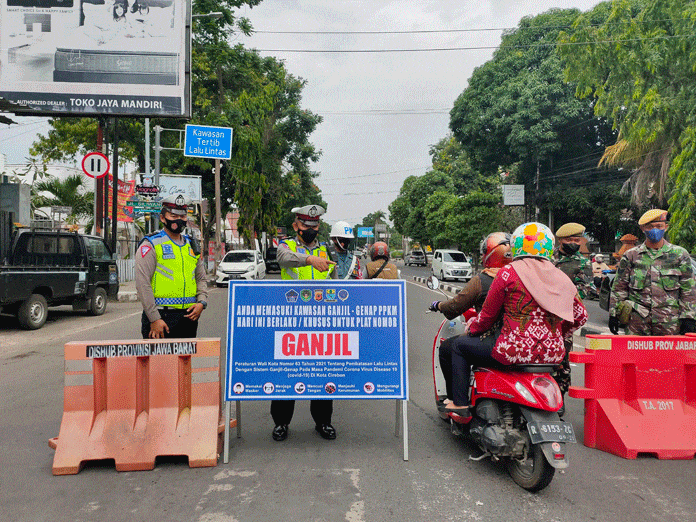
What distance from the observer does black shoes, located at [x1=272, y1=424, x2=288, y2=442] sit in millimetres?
4730

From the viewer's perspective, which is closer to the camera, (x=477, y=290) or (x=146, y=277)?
(x=477, y=290)

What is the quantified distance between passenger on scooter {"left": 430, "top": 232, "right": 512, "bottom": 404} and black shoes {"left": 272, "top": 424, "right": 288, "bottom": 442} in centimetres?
127

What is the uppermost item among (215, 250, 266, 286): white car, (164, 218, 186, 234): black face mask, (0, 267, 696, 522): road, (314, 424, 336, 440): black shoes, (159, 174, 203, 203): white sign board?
(159, 174, 203, 203): white sign board

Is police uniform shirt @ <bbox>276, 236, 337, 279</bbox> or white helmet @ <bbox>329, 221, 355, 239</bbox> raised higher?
white helmet @ <bbox>329, 221, 355, 239</bbox>

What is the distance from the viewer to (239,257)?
940 inches

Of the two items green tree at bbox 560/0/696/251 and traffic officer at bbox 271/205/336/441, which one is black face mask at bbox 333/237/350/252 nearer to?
traffic officer at bbox 271/205/336/441

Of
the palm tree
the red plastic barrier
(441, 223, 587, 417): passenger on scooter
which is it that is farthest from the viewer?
the palm tree

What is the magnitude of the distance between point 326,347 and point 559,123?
103ft

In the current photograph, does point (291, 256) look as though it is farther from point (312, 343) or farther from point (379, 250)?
point (379, 250)

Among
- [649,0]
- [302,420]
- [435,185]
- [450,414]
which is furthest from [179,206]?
[435,185]

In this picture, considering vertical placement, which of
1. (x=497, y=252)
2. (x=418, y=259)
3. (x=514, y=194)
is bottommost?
(x=418, y=259)

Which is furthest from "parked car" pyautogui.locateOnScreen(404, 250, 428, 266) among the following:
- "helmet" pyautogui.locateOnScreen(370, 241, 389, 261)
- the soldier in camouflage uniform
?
the soldier in camouflage uniform

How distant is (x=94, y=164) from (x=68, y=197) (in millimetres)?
10713

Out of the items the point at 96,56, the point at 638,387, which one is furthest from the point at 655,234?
the point at 96,56
